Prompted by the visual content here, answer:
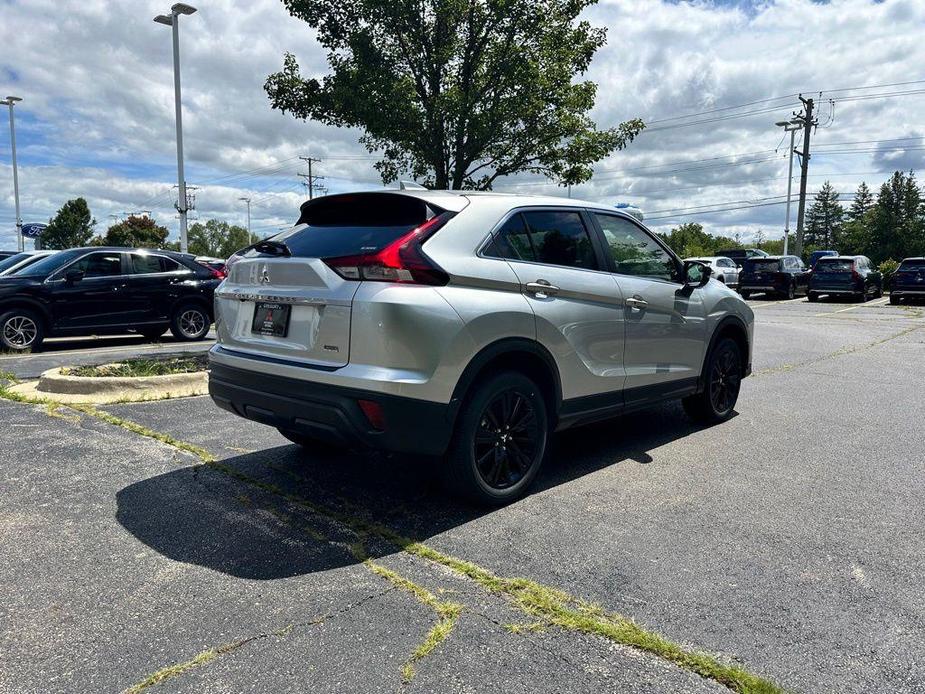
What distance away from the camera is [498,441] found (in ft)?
12.4

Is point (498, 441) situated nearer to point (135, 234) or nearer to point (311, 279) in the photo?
point (311, 279)

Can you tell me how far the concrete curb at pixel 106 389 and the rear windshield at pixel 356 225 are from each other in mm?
3174

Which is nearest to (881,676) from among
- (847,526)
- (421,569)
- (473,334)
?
(847,526)

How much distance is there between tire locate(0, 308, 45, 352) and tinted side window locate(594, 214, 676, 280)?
9183 mm

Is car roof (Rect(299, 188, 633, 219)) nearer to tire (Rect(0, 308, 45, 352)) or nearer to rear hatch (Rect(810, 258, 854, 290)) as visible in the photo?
tire (Rect(0, 308, 45, 352))

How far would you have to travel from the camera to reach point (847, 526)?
3635 millimetres

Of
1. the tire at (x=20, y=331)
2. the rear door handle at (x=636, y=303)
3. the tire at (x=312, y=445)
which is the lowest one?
the tire at (x=312, y=445)

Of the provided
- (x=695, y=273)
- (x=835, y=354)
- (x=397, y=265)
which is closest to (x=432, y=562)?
(x=397, y=265)

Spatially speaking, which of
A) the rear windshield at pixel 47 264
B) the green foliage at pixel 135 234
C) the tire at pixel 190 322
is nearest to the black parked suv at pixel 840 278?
the tire at pixel 190 322

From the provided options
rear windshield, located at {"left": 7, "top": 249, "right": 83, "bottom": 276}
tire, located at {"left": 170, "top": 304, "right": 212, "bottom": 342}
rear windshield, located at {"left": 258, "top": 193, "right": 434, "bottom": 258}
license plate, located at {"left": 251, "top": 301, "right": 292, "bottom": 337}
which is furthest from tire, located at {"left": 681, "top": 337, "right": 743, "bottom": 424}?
rear windshield, located at {"left": 7, "top": 249, "right": 83, "bottom": 276}

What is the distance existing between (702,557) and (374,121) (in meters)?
6.27

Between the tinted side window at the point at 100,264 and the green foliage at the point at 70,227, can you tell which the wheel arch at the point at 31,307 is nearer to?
the tinted side window at the point at 100,264

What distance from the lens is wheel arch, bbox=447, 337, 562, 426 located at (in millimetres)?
3480

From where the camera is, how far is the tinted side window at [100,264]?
10.7m
